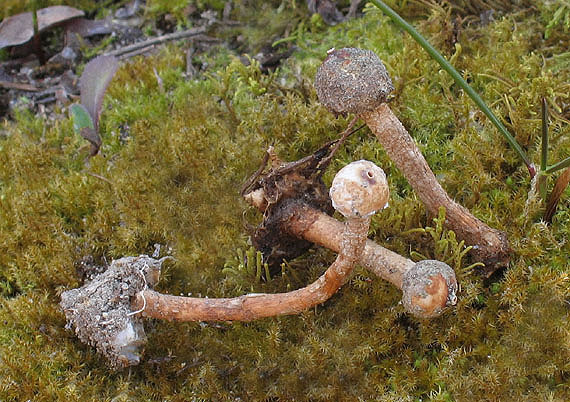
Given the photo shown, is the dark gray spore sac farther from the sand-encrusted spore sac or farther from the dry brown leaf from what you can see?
the dry brown leaf

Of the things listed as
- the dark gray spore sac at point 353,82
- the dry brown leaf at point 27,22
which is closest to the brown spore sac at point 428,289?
the dark gray spore sac at point 353,82

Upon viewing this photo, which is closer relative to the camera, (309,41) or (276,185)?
(276,185)

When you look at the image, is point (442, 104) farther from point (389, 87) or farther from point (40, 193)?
point (40, 193)

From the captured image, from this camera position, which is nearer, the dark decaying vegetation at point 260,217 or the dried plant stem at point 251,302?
the dried plant stem at point 251,302

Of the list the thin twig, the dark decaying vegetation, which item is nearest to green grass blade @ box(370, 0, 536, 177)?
the dark decaying vegetation

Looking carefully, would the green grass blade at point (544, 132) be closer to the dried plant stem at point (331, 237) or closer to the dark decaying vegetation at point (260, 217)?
the dark decaying vegetation at point (260, 217)

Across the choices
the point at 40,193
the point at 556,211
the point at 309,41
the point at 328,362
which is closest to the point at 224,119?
the point at 309,41

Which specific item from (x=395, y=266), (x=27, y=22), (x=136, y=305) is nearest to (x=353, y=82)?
(x=395, y=266)
